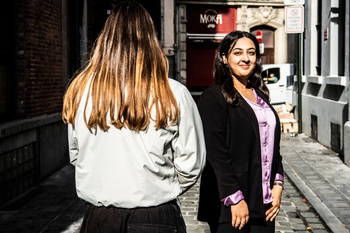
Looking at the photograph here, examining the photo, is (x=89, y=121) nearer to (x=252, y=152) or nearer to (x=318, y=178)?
(x=252, y=152)

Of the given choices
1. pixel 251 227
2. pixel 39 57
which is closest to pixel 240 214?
pixel 251 227

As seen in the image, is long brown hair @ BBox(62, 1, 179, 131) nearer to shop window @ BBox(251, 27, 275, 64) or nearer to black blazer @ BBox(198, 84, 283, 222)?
black blazer @ BBox(198, 84, 283, 222)

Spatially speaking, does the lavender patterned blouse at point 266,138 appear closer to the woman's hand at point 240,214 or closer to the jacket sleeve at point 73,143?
the woman's hand at point 240,214

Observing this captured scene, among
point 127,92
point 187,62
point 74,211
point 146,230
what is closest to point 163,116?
point 127,92

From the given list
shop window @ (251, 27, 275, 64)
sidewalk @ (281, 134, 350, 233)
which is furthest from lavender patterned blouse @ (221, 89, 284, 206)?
shop window @ (251, 27, 275, 64)

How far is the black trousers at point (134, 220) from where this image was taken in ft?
7.60

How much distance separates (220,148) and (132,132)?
0.88m

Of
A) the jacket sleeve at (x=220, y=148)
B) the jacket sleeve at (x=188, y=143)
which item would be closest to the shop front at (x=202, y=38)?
the jacket sleeve at (x=220, y=148)

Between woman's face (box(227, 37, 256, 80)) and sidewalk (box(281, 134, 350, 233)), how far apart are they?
128 inches

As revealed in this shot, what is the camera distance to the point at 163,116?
2258 millimetres

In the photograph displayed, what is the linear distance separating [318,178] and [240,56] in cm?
593

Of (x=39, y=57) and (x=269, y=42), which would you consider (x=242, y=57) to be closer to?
(x=39, y=57)

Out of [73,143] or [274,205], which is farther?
[274,205]

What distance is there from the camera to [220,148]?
3039mm
